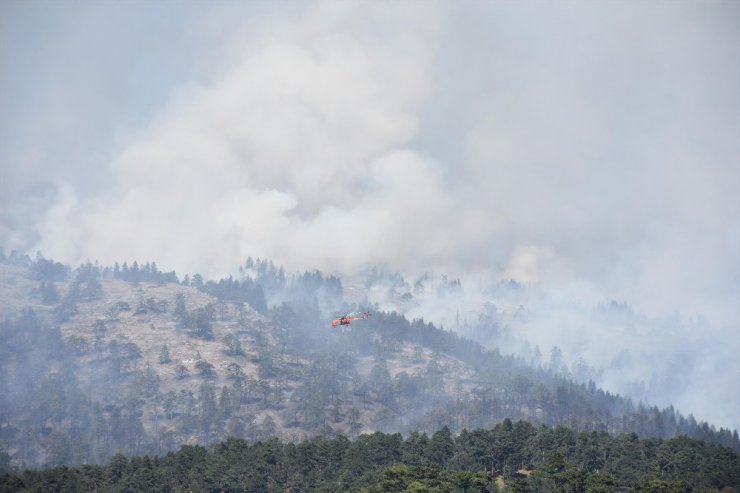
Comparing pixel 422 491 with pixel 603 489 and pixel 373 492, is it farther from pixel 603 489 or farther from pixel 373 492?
pixel 603 489

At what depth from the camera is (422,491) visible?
193 metres

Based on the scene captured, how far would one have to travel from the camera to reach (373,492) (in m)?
198

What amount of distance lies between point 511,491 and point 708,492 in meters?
41.5

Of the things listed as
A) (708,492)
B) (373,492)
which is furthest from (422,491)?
(708,492)

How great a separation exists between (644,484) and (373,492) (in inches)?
2336

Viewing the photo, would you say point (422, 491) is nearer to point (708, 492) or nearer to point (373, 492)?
point (373, 492)

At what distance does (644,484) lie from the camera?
19762 cm

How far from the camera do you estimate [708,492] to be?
19250 cm

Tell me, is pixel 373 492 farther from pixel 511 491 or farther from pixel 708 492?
pixel 708 492

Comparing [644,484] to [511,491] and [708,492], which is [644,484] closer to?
[708,492]

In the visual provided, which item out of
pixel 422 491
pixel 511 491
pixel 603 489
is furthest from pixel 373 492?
pixel 603 489

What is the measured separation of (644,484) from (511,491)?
28946 mm

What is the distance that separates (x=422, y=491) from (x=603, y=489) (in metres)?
38.8

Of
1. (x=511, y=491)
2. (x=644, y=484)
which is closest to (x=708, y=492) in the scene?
(x=644, y=484)
